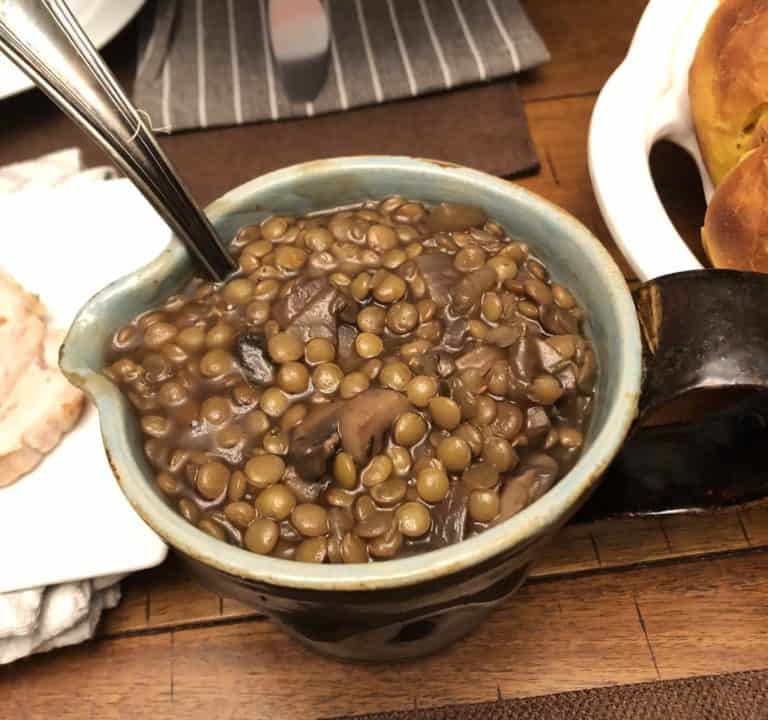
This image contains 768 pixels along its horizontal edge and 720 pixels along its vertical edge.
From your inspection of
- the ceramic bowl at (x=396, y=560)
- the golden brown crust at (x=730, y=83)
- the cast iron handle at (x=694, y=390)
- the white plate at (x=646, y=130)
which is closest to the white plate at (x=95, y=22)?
the ceramic bowl at (x=396, y=560)

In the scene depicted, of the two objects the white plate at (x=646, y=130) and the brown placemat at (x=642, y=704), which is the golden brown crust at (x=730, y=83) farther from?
the brown placemat at (x=642, y=704)

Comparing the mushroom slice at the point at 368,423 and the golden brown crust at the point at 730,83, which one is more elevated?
the mushroom slice at the point at 368,423

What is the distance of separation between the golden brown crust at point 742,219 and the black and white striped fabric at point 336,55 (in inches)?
Result: 23.7

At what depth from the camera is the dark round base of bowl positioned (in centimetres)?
70

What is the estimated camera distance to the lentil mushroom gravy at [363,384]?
30.5 inches

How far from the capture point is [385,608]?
0.73m

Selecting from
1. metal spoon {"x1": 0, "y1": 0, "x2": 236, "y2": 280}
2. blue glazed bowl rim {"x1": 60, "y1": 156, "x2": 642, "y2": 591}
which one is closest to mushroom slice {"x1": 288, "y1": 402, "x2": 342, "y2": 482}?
blue glazed bowl rim {"x1": 60, "y1": 156, "x2": 642, "y2": 591}

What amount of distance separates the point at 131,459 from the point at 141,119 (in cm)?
32

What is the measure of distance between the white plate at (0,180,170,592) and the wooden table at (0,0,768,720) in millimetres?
103

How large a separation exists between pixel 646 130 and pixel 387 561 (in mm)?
758

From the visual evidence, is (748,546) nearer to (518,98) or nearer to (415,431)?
(415,431)

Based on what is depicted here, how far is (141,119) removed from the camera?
80 cm

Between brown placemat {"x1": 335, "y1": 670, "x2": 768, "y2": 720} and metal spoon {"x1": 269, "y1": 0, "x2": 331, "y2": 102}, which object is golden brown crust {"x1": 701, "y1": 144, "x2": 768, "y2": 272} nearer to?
brown placemat {"x1": 335, "y1": 670, "x2": 768, "y2": 720}

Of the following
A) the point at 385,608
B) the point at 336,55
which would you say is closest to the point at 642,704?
the point at 385,608
